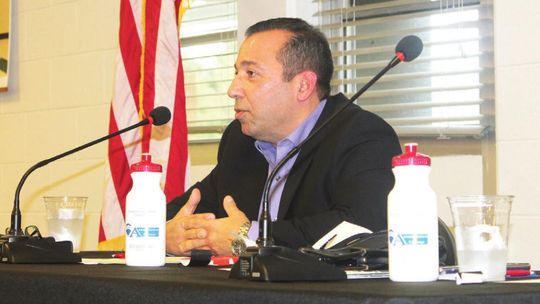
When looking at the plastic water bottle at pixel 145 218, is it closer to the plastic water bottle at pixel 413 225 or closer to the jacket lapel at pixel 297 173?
the plastic water bottle at pixel 413 225

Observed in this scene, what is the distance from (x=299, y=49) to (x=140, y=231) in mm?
1118

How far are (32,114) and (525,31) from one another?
2.16 m

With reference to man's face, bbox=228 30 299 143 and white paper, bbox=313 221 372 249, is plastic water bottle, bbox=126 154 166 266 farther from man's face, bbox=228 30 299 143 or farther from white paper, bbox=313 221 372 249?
man's face, bbox=228 30 299 143

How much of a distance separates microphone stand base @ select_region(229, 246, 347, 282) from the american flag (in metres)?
1.77

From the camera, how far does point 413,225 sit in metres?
1.12

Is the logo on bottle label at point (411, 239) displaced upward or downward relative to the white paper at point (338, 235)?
upward

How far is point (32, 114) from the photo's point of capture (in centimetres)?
377

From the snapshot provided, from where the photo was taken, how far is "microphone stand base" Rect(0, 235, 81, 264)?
1.60m

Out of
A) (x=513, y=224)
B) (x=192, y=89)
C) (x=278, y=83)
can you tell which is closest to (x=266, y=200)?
(x=278, y=83)

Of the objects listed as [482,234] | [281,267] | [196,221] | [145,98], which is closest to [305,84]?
[196,221]

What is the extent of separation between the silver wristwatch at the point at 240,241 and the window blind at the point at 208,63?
4.06 feet

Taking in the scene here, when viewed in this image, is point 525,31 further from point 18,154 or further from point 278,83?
point 18,154

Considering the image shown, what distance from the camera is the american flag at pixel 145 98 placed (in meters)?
2.91

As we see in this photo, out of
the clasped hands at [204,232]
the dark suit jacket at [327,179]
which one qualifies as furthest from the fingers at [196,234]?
the dark suit jacket at [327,179]
